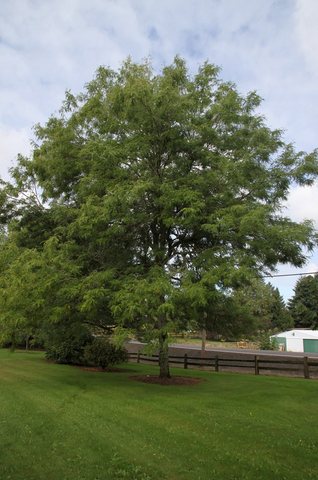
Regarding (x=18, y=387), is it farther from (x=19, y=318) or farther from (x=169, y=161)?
(x=169, y=161)

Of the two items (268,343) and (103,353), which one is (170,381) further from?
(268,343)

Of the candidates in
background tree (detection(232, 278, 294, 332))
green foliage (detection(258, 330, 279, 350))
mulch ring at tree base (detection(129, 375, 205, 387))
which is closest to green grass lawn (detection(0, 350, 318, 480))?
mulch ring at tree base (detection(129, 375, 205, 387))

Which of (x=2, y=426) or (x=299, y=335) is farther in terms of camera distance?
(x=299, y=335)

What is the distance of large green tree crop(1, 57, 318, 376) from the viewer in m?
9.59

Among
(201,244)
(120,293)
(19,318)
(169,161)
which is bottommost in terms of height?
(19,318)

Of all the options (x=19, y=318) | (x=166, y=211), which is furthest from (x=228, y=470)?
(x=166, y=211)

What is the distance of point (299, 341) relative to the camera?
4097 cm

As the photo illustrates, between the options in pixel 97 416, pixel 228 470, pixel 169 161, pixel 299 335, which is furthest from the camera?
pixel 299 335

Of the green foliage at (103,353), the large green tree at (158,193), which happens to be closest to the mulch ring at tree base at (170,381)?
the large green tree at (158,193)

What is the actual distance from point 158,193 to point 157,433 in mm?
7226

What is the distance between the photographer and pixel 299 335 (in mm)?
42000

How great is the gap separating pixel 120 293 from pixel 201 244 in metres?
4.34

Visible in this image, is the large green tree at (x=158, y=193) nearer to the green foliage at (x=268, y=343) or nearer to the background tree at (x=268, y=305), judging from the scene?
the green foliage at (x=268, y=343)

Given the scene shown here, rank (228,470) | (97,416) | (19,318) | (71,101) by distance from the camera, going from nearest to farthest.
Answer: (228,470) → (97,416) → (19,318) → (71,101)
